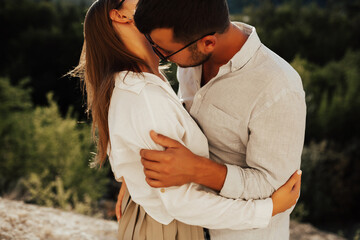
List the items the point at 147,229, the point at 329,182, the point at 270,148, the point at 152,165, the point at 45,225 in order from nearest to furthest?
1. the point at 152,165
2. the point at 270,148
3. the point at 147,229
4. the point at 45,225
5. the point at 329,182

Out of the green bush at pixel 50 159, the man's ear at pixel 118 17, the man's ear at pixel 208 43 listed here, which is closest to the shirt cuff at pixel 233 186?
the man's ear at pixel 208 43

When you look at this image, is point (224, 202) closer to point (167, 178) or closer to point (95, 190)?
point (167, 178)

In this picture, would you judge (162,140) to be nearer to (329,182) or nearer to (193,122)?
(193,122)

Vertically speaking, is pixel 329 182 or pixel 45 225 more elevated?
pixel 45 225

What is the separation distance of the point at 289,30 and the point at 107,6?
10211 mm

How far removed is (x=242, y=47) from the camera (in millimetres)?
1636

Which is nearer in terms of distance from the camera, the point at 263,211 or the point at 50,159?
the point at 263,211

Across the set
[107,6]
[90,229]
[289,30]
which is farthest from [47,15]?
[107,6]

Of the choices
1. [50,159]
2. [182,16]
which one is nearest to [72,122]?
[50,159]

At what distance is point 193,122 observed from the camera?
5.32 feet

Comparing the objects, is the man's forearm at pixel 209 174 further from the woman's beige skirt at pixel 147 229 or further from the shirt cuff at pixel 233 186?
the woman's beige skirt at pixel 147 229

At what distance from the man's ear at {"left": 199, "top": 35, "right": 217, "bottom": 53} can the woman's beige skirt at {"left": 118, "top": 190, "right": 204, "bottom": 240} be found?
72 centimetres

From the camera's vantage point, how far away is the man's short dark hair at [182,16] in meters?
1.49

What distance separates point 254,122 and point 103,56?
680mm
